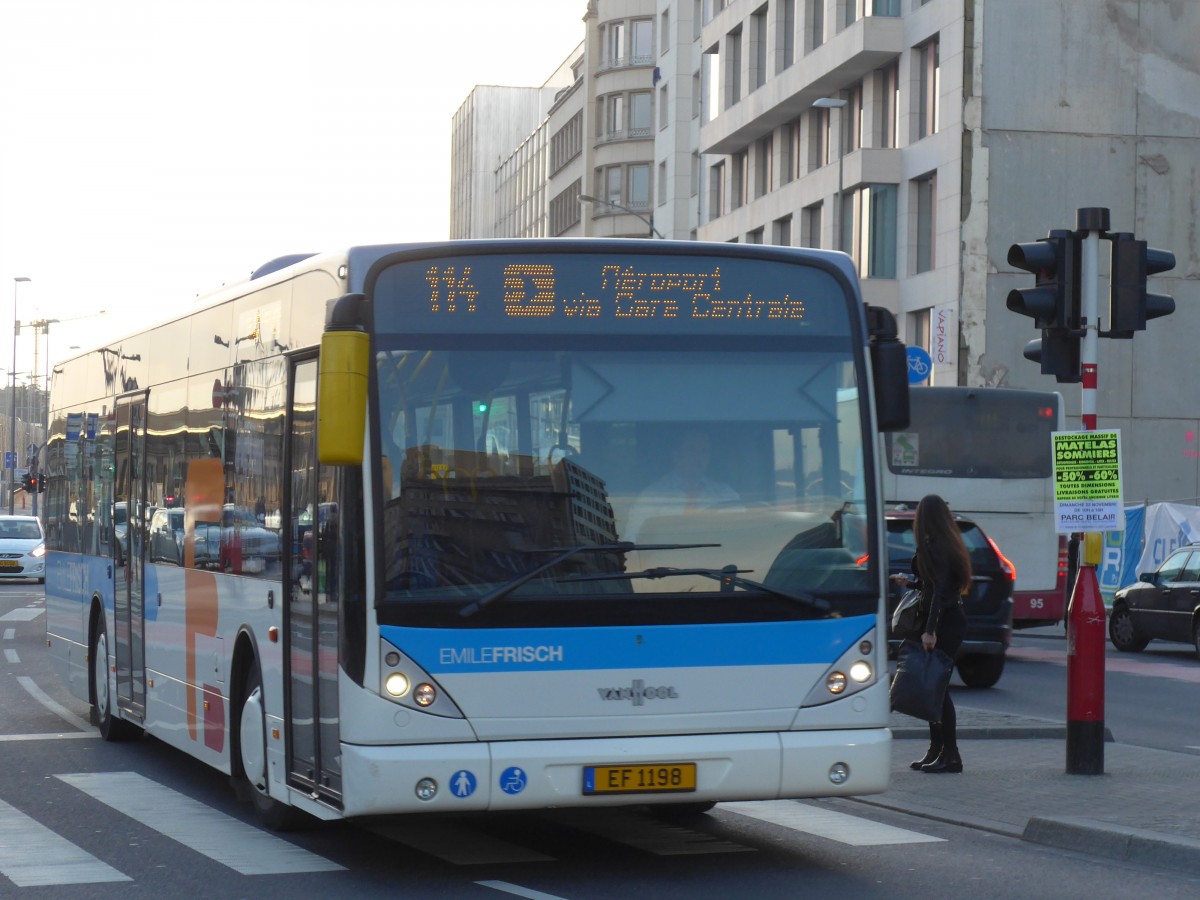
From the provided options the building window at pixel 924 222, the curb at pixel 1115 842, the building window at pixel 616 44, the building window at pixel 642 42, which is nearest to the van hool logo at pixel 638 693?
the curb at pixel 1115 842

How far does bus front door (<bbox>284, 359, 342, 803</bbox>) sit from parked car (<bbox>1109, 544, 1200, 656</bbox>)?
18.7 m

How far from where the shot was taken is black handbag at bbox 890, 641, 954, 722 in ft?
38.7

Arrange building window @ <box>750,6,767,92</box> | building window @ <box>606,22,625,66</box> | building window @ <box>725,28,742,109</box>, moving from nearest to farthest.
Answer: building window @ <box>750,6,767,92</box> < building window @ <box>725,28,742,109</box> < building window @ <box>606,22,625,66</box>

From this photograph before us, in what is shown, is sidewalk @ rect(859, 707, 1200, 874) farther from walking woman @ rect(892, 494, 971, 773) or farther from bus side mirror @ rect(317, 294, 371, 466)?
bus side mirror @ rect(317, 294, 371, 466)

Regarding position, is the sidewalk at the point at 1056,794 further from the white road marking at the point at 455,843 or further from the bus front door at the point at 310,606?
the bus front door at the point at 310,606

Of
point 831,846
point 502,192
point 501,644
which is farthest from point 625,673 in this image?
point 502,192

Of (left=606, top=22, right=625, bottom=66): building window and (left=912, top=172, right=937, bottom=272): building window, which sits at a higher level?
(left=606, top=22, right=625, bottom=66): building window

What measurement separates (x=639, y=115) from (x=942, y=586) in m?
65.1

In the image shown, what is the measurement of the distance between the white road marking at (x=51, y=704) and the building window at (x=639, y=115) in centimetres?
5793

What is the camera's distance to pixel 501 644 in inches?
316

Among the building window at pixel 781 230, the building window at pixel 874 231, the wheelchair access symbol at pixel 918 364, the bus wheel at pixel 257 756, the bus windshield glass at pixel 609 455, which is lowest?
the bus wheel at pixel 257 756

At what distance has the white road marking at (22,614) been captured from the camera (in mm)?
30594

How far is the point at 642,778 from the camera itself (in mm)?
8086

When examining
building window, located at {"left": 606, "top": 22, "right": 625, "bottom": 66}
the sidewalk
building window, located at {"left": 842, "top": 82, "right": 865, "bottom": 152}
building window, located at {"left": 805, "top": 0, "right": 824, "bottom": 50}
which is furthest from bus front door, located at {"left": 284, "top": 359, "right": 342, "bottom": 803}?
building window, located at {"left": 606, "top": 22, "right": 625, "bottom": 66}
